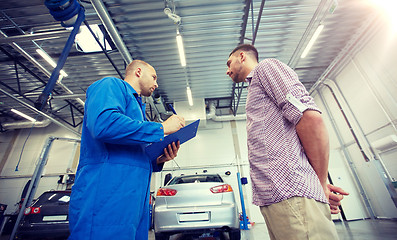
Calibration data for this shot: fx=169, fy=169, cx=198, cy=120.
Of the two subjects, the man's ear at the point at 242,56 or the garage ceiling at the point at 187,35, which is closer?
the man's ear at the point at 242,56

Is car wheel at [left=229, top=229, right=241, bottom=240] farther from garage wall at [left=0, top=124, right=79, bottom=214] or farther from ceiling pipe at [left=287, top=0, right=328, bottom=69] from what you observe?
garage wall at [left=0, top=124, right=79, bottom=214]

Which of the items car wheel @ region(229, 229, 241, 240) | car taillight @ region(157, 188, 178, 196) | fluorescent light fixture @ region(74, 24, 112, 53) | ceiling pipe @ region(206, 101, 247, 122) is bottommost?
car wheel @ region(229, 229, 241, 240)

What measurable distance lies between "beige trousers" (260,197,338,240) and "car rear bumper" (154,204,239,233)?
2.09 meters

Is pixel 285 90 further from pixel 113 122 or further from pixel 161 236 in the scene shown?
pixel 161 236

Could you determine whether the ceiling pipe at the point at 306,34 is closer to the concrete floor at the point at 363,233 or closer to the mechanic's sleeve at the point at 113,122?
the concrete floor at the point at 363,233

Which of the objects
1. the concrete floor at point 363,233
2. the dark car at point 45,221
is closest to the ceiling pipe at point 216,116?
the concrete floor at point 363,233

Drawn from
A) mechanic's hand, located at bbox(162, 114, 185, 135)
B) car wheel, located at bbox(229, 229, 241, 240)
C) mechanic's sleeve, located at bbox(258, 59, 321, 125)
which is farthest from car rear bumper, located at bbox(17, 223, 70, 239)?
mechanic's sleeve, located at bbox(258, 59, 321, 125)

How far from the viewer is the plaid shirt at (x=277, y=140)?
31.0 inches

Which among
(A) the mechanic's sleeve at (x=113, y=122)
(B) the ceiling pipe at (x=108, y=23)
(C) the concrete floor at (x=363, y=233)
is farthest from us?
(B) the ceiling pipe at (x=108, y=23)

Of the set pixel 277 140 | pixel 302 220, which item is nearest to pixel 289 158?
pixel 277 140

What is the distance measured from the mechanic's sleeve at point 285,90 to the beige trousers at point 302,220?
374 millimetres

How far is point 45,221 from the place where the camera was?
140 inches

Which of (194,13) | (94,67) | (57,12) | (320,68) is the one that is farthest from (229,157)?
(57,12)

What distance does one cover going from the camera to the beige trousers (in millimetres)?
688
